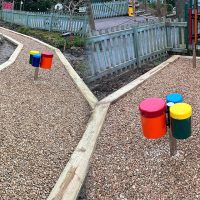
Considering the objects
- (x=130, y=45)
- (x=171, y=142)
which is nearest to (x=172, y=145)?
(x=171, y=142)

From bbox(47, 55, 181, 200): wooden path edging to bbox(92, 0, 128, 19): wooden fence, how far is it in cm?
2257

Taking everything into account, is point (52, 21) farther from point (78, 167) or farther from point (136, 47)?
point (78, 167)

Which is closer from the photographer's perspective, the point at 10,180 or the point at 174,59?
the point at 10,180

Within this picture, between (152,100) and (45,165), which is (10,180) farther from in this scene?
(152,100)

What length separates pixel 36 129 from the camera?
5668 millimetres

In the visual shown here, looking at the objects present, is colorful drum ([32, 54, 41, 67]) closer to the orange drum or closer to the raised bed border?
the orange drum

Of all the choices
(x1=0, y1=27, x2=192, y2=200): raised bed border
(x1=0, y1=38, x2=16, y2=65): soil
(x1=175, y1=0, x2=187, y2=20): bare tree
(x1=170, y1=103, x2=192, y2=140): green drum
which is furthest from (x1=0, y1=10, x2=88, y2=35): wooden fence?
(x1=170, y1=103, x2=192, y2=140): green drum

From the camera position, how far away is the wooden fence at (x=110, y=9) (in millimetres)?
28656

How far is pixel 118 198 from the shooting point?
412cm

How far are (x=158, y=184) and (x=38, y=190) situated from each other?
1.32 metres

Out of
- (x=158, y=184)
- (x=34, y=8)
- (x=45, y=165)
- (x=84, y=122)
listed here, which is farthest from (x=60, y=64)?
(x=34, y=8)

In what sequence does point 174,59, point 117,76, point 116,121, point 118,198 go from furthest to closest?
point 174,59
point 117,76
point 116,121
point 118,198

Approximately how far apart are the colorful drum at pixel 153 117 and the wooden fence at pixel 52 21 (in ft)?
42.1

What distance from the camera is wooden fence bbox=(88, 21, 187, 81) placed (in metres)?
8.53
